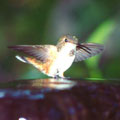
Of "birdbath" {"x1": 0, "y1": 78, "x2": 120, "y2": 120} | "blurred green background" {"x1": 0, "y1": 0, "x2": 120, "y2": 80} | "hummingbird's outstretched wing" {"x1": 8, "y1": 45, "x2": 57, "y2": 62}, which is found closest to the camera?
"birdbath" {"x1": 0, "y1": 78, "x2": 120, "y2": 120}

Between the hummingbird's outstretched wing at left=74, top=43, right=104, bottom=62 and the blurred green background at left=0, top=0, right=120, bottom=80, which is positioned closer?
the hummingbird's outstretched wing at left=74, top=43, right=104, bottom=62

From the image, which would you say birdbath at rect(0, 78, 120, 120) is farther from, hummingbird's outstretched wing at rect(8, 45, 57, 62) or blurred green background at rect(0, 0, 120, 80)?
blurred green background at rect(0, 0, 120, 80)

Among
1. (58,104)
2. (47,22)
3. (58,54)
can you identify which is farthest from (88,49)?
(47,22)

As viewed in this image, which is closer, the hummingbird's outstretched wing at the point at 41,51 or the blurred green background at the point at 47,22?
the hummingbird's outstretched wing at the point at 41,51

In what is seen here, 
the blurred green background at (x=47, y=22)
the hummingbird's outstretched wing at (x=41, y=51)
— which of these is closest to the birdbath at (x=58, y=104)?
the hummingbird's outstretched wing at (x=41, y=51)

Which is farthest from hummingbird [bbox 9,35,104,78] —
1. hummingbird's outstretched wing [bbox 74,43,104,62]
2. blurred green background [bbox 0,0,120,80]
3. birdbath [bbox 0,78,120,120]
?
blurred green background [bbox 0,0,120,80]

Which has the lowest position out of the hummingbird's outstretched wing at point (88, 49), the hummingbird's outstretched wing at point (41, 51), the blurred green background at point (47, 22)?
the hummingbird's outstretched wing at point (41, 51)

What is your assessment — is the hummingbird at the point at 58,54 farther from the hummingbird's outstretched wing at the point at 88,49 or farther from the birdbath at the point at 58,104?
the birdbath at the point at 58,104

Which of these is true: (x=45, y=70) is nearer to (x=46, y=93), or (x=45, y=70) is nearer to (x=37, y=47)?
(x=37, y=47)

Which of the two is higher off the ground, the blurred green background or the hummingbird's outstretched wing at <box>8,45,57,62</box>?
the blurred green background
